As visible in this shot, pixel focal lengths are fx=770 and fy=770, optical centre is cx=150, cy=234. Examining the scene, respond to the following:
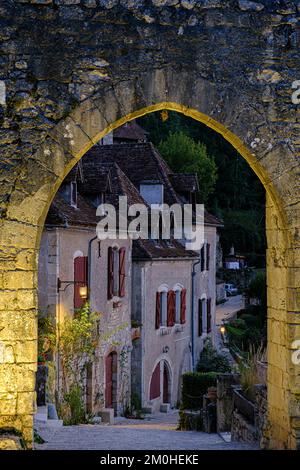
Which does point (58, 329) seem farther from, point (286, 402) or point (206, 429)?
point (286, 402)

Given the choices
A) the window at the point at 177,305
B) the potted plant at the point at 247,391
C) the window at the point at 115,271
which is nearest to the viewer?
the potted plant at the point at 247,391

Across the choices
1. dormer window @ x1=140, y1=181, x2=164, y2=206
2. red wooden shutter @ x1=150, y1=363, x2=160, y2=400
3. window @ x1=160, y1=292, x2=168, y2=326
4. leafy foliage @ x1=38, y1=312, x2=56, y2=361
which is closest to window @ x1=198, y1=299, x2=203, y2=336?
window @ x1=160, y1=292, x2=168, y2=326

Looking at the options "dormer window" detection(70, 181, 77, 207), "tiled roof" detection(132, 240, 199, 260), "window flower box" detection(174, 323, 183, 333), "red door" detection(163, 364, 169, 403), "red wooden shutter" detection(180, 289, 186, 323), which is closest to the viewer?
"dormer window" detection(70, 181, 77, 207)

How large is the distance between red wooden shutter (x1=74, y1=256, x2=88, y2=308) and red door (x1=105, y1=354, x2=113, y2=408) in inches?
97.5

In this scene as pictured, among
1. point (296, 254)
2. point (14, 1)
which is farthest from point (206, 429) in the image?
point (14, 1)

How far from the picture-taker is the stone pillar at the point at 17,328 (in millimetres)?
6164

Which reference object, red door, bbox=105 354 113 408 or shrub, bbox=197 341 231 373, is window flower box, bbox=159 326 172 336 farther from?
red door, bbox=105 354 113 408

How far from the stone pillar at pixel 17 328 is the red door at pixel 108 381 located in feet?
39.1

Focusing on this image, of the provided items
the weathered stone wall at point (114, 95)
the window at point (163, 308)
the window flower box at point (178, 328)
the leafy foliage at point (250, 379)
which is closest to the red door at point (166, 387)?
the window flower box at point (178, 328)

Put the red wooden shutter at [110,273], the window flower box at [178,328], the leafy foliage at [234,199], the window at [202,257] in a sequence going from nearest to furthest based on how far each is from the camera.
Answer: the red wooden shutter at [110,273]
the window flower box at [178,328]
the window at [202,257]
the leafy foliage at [234,199]

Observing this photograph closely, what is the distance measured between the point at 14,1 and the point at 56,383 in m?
9.31

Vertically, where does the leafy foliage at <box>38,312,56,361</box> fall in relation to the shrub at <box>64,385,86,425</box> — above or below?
above

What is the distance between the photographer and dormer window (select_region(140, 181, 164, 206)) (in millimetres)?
22609

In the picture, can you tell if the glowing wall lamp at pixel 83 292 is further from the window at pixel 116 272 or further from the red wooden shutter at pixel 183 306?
the red wooden shutter at pixel 183 306
